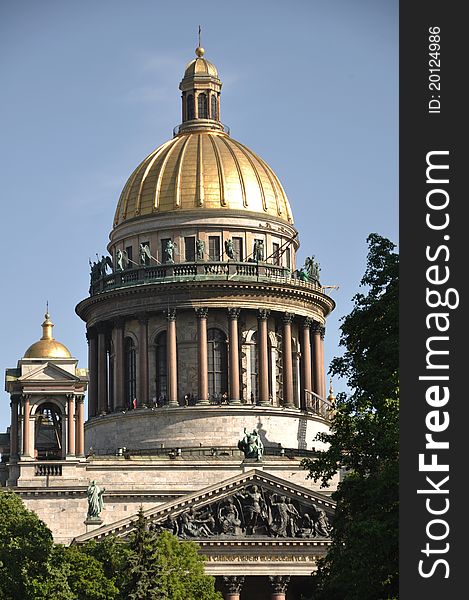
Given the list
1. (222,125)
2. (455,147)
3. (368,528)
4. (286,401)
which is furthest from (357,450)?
(222,125)

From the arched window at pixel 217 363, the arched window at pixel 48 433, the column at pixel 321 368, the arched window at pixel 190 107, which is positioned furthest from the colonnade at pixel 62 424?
the arched window at pixel 190 107

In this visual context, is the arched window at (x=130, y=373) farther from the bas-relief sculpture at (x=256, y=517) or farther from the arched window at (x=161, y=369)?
the bas-relief sculpture at (x=256, y=517)

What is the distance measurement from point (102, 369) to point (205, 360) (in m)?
7.98

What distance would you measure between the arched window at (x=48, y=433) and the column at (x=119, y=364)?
5.16 m

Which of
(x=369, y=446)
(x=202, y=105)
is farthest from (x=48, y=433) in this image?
(x=369, y=446)

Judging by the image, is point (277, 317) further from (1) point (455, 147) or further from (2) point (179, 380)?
(1) point (455, 147)

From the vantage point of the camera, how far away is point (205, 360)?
123 metres

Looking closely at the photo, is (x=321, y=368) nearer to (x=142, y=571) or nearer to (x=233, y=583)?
(x=233, y=583)

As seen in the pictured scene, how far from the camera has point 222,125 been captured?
133250mm

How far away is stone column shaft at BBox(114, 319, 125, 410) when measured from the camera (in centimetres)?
12419

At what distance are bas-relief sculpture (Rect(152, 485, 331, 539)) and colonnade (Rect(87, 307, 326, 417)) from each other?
46.8 feet

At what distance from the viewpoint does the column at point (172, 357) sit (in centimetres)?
12181

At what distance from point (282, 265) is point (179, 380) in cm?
1078

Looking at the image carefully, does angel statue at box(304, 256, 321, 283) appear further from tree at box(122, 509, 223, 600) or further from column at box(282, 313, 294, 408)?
tree at box(122, 509, 223, 600)
